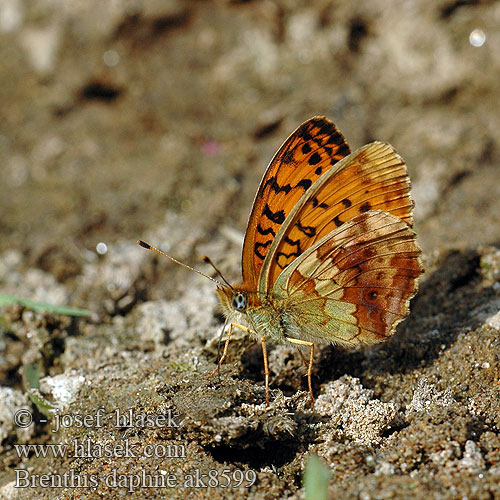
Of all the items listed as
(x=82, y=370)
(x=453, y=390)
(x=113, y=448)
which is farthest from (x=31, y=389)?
(x=453, y=390)

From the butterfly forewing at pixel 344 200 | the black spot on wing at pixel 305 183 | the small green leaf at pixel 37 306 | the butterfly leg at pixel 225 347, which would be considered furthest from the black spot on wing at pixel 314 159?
the small green leaf at pixel 37 306

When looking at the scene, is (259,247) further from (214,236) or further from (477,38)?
(477,38)

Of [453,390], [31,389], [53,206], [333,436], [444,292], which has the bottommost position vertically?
[333,436]

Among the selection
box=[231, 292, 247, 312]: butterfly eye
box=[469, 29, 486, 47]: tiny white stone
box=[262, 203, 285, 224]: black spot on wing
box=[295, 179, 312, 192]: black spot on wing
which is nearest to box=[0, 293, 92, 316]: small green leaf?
box=[231, 292, 247, 312]: butterfly eye

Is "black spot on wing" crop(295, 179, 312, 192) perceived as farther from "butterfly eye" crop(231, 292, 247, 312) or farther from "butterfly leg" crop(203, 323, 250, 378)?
"butterfly leg" crop(203, 323, 250, 378)

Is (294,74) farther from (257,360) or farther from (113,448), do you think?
(113,448)

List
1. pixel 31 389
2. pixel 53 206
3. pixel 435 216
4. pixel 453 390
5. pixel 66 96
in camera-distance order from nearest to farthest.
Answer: pixel 453 390, pixel 31 389, pixel 435 216, pixel 53 206, pixel 66 96
